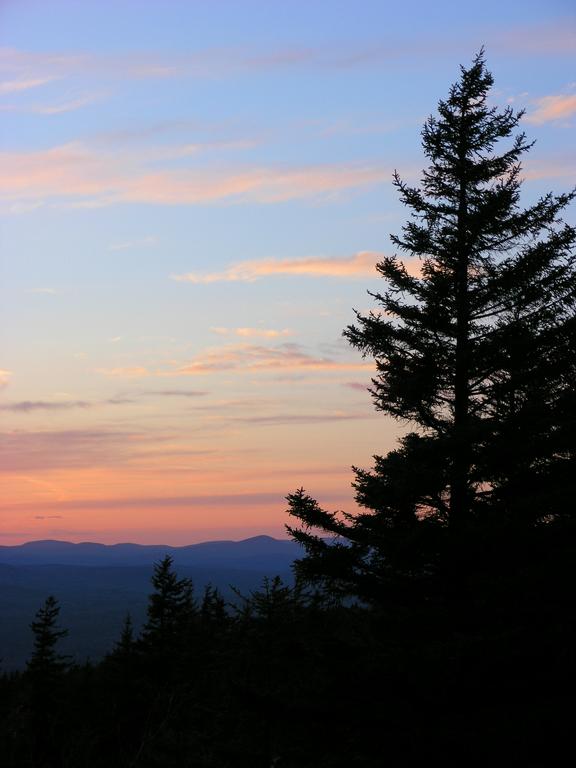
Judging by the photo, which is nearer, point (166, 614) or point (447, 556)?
point (447, 556)

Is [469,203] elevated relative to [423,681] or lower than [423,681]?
elevated

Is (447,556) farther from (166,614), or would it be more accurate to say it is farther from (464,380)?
(166,614)

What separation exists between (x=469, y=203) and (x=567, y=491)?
7.89 metres

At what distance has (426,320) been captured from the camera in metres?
20.1

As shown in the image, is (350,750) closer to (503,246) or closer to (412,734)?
(412,734)

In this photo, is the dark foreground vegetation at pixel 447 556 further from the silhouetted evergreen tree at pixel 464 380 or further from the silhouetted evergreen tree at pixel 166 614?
the silhouetted evergreen tree at pixel 166 614

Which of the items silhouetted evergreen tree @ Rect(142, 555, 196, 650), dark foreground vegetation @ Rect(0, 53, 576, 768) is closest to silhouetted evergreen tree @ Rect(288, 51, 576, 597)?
dark foreground vegetation @ Rect(0, 53, 576, 768)

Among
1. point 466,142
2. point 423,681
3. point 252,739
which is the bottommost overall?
point 252,739

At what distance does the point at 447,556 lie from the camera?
17125 mm

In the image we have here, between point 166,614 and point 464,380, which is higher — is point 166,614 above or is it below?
below

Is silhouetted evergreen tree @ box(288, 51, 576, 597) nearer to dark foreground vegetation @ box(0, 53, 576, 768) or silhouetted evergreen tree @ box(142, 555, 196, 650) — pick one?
dark foreground vegetation @ box(0, 53, 576, 768)

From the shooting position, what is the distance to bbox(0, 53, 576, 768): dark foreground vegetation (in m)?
16.0

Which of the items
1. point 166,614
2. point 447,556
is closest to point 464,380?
point 447,556

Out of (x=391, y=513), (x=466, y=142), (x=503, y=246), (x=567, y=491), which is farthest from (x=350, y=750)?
(x=466, y=142)
